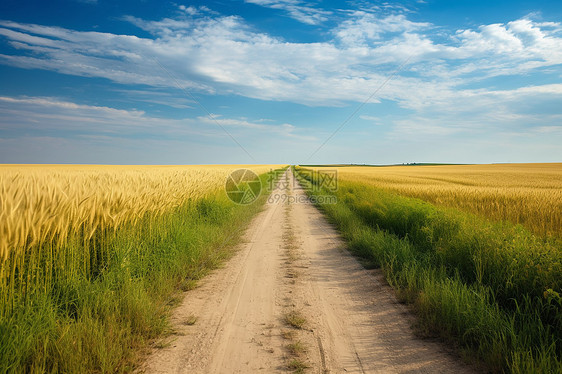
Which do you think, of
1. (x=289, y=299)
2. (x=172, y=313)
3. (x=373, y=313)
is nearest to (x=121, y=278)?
(x=172, y=313)

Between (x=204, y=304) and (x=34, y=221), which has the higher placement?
(x=34, y=221)

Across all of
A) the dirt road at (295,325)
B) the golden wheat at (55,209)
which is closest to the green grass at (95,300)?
the golden wheat at (55,209)

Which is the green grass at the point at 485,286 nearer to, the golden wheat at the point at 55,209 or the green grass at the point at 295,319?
the green grass at the point at 295,319

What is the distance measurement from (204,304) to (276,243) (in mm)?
4132

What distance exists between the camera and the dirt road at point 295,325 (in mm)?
3275

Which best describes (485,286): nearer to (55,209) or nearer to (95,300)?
(95,300)

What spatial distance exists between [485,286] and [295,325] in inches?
119

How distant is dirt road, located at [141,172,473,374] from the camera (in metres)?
3.28

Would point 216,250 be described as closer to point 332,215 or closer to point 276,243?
point 276,243

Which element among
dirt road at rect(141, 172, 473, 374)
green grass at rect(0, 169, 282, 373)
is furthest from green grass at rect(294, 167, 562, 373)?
green grass at rect(0, 169, 282, 373)

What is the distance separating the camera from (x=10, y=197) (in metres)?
3.42

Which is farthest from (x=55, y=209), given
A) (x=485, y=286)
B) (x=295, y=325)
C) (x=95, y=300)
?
(x=485, y=286)

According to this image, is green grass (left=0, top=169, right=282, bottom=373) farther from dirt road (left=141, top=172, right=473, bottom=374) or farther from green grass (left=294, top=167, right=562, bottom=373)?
green grass (left=294, top=167, right=562, bottom=373)

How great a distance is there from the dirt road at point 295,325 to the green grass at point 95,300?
0.40m
